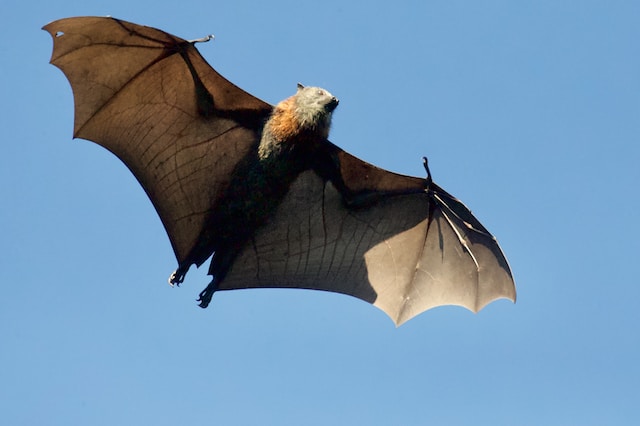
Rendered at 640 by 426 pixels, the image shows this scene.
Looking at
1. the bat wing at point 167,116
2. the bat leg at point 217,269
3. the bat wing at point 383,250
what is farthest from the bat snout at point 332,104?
the bat leg at point 217,269

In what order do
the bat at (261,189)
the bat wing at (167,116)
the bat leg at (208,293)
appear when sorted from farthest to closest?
the bat leg at (208,293) → the bat at (261,189) → the bat wing at (167,116)

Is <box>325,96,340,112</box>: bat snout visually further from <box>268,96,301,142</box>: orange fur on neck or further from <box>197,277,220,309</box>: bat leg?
<box>197,277,220,309</box>: bat leg

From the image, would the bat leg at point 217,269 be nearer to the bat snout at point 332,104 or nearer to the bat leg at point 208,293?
the bat leg at point 208,293

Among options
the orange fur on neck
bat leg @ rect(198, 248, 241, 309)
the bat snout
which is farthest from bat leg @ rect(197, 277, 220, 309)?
the bat snout

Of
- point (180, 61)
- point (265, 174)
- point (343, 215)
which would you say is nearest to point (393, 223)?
point (343, 215)

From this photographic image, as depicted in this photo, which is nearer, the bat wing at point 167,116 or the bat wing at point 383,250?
the bat wing at point 167,116

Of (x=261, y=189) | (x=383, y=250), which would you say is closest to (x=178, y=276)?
(x=261, y=189)

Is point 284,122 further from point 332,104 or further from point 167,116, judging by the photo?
point 167,116
